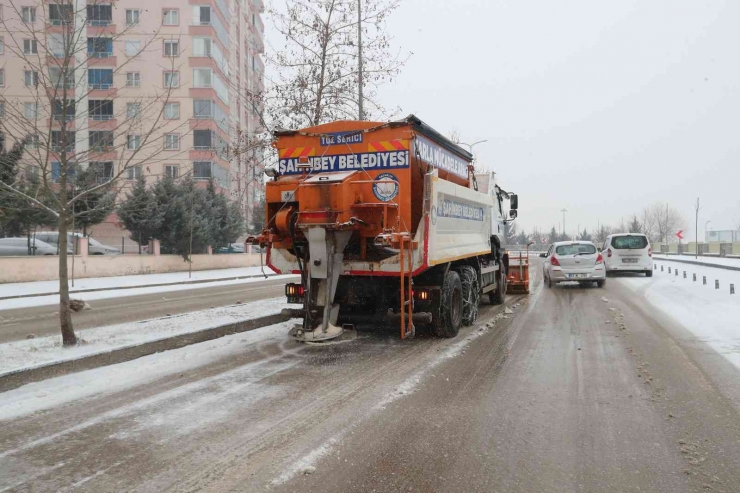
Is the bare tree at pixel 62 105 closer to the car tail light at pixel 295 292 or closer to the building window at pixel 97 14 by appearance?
the building window at pixel 97 14

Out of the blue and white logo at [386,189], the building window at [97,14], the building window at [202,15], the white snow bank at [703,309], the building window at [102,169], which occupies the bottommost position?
the white snow bank at [703,309]

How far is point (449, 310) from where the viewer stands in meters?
8.54

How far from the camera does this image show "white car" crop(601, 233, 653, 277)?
23156 mm

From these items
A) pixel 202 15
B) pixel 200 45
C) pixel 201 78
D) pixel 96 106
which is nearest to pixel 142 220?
pixel 201 78

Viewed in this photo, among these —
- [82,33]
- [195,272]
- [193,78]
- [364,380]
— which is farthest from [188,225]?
[364,380]

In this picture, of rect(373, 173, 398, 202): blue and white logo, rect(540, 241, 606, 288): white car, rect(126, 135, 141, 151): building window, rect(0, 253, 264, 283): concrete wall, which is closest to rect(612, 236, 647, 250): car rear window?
rect(540, 241, 606, 288): white car

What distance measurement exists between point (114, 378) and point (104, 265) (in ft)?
72.1

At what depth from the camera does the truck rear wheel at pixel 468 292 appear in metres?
9.59

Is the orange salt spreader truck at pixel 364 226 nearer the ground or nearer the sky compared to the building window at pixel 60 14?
nearer the ground

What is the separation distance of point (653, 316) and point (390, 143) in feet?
23.6

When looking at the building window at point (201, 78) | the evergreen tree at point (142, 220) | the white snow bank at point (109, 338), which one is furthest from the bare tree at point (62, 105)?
the building window at point (201, 78)

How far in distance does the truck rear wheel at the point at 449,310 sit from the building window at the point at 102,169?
5339mm

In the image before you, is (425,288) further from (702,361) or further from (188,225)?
(188,225)

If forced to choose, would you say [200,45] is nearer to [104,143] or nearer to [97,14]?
[97,14]
